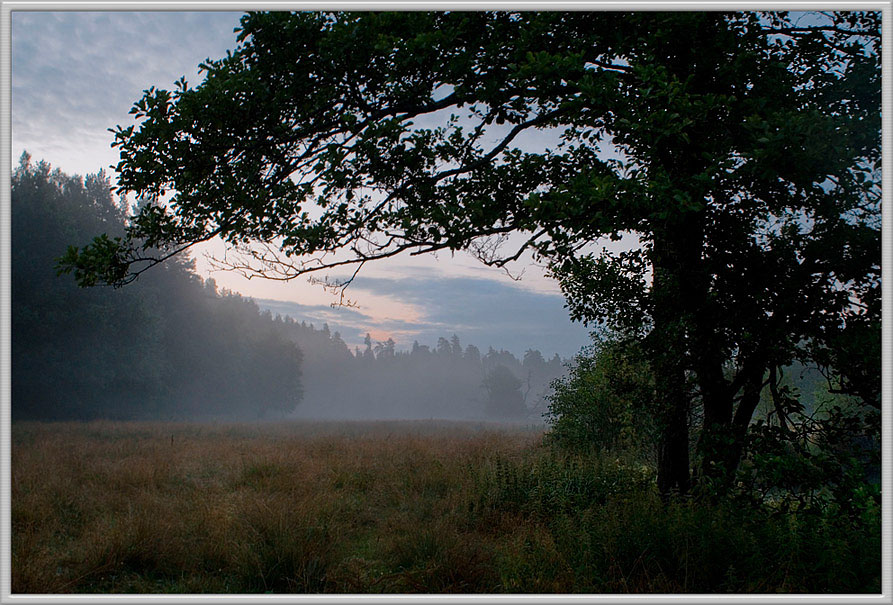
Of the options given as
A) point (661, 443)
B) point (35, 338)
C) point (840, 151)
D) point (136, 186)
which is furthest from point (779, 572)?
point (35, 338)

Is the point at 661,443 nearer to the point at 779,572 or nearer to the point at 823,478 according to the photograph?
the point at 823,478

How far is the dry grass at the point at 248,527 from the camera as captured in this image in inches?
191

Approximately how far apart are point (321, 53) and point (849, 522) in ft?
23.9

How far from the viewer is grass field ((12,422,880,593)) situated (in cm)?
446

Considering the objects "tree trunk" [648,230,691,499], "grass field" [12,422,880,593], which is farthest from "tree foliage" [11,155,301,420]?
"tree trunk" [648,230,691,499]

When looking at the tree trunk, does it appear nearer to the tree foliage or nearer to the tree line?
the tree foliage

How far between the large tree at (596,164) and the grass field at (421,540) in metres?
1.37

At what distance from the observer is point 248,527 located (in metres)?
5.79

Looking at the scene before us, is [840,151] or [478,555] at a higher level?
[840,151]

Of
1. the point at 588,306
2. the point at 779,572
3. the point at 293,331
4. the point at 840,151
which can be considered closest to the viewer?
the point at 779,572

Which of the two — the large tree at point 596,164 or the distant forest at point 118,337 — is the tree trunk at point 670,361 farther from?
the distant forest at point 118,337

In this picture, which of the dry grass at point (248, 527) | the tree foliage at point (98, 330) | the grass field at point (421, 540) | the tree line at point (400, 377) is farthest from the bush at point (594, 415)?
the tree line at point (400, 377)

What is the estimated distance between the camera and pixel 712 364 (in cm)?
597

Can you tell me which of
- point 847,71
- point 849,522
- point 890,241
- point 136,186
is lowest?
point 849,522
